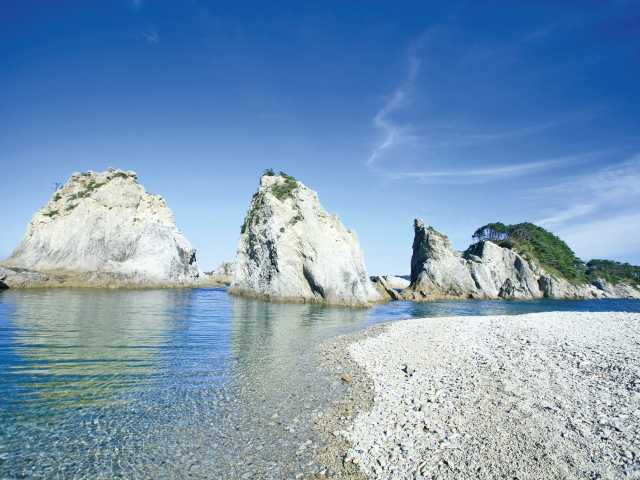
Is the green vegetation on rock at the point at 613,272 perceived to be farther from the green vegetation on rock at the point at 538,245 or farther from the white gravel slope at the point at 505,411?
the white gravel slope at the point at 505,411

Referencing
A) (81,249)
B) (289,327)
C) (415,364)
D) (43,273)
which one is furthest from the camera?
(81,249)

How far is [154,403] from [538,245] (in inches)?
4801

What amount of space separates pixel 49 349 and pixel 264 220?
4446 centimetres

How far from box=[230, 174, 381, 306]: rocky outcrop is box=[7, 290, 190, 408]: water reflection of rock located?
90.2 ft

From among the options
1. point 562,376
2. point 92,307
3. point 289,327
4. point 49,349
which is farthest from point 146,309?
point 562,376

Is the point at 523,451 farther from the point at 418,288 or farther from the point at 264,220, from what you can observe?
the point at 418,288

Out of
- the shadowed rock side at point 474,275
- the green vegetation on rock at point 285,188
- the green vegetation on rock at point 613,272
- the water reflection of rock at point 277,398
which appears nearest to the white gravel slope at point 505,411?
the water reflection of rock at point 277,398

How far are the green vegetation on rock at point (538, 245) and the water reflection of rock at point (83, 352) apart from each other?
10263cm

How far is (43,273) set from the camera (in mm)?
59375

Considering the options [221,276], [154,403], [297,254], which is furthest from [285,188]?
[221,276]

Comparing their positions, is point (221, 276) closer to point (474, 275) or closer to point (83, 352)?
point (474, 275)

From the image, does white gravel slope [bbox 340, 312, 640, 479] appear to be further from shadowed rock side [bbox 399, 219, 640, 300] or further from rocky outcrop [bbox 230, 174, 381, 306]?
shadowed rock side [bbox 399, 219, 640, 300]

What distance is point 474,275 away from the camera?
86562 millimetres

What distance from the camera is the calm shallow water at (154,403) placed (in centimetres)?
838
